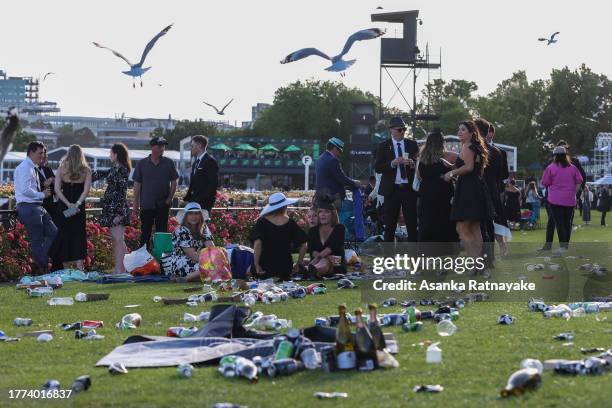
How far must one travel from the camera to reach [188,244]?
15516 millimetres

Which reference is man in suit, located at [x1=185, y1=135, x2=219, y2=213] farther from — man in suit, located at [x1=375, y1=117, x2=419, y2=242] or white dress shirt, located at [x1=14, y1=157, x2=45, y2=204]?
man in suit, located at [x1=375, y1=117, x2=419, y2=242]

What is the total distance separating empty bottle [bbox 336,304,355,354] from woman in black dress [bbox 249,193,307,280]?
23.4 ft

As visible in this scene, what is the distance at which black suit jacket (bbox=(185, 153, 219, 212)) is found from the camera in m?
16.9

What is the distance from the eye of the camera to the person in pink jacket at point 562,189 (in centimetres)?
1930

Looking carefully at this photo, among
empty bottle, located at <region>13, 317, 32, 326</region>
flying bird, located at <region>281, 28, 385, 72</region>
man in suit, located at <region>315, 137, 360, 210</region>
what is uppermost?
flying bird, located at <region>281, 28, 385, 72</region>

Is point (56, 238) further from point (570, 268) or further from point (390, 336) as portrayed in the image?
point (390, 336)

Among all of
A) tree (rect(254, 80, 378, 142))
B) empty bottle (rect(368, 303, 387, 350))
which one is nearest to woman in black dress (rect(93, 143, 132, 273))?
empty bottle (rect(368, 303, 387, 350))

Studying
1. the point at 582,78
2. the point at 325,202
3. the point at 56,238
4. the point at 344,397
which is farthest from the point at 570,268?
the point at 582,78

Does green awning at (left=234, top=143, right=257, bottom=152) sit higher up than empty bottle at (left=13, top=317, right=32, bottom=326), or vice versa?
green awning at (left=234, top=143, right=257, bottom=152)

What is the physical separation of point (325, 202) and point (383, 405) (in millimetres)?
10369

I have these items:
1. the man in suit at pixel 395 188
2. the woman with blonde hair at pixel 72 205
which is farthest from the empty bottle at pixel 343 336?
the woman with blonde hair at pixel 72 205

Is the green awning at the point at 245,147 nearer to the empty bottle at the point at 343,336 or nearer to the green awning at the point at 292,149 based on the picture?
the green awning at the point at 292,149

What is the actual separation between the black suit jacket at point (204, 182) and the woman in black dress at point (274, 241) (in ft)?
7.86

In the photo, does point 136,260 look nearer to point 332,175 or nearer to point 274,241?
point 274,241
